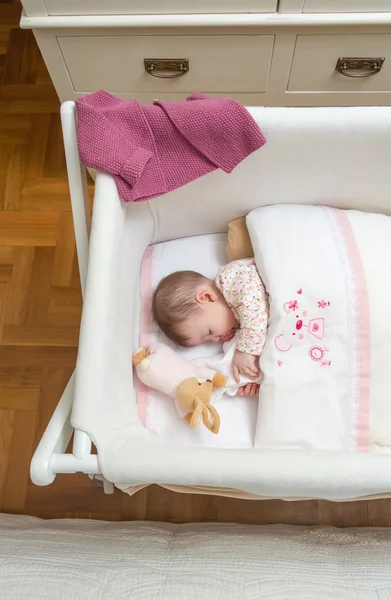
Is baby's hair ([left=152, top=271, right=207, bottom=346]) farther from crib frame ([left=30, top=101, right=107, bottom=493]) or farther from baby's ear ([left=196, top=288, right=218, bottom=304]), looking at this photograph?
crib frame ([left=30, top=101, right=107, bottom=493])

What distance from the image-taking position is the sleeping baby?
0.93 metres

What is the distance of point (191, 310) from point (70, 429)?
12.2 inches

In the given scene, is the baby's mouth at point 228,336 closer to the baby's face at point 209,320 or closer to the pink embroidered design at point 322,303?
the baby's face at point 209,320

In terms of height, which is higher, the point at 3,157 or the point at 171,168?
the point at 171,168

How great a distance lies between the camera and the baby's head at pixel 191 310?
0.96 metres

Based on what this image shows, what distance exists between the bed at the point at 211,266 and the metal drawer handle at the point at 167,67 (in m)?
0.38

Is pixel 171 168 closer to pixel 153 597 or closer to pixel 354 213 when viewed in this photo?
pixel 354 213

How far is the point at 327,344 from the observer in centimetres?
90

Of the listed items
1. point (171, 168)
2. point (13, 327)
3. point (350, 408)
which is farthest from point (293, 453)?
point (13, 327)

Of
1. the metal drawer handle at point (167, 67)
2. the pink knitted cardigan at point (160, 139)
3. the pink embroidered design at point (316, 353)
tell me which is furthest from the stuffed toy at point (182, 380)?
the metal drawer handle at point (167, 67)

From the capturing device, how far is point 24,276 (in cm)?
143

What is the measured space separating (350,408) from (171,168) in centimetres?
52

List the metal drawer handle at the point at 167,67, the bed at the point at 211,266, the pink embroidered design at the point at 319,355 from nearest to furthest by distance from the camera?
the bed at the point at 211,266, the pink embroidered design at the point at 319,355, the metal drawer handle at the point at 167,67

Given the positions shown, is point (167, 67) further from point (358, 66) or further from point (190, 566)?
point (190, 566)
